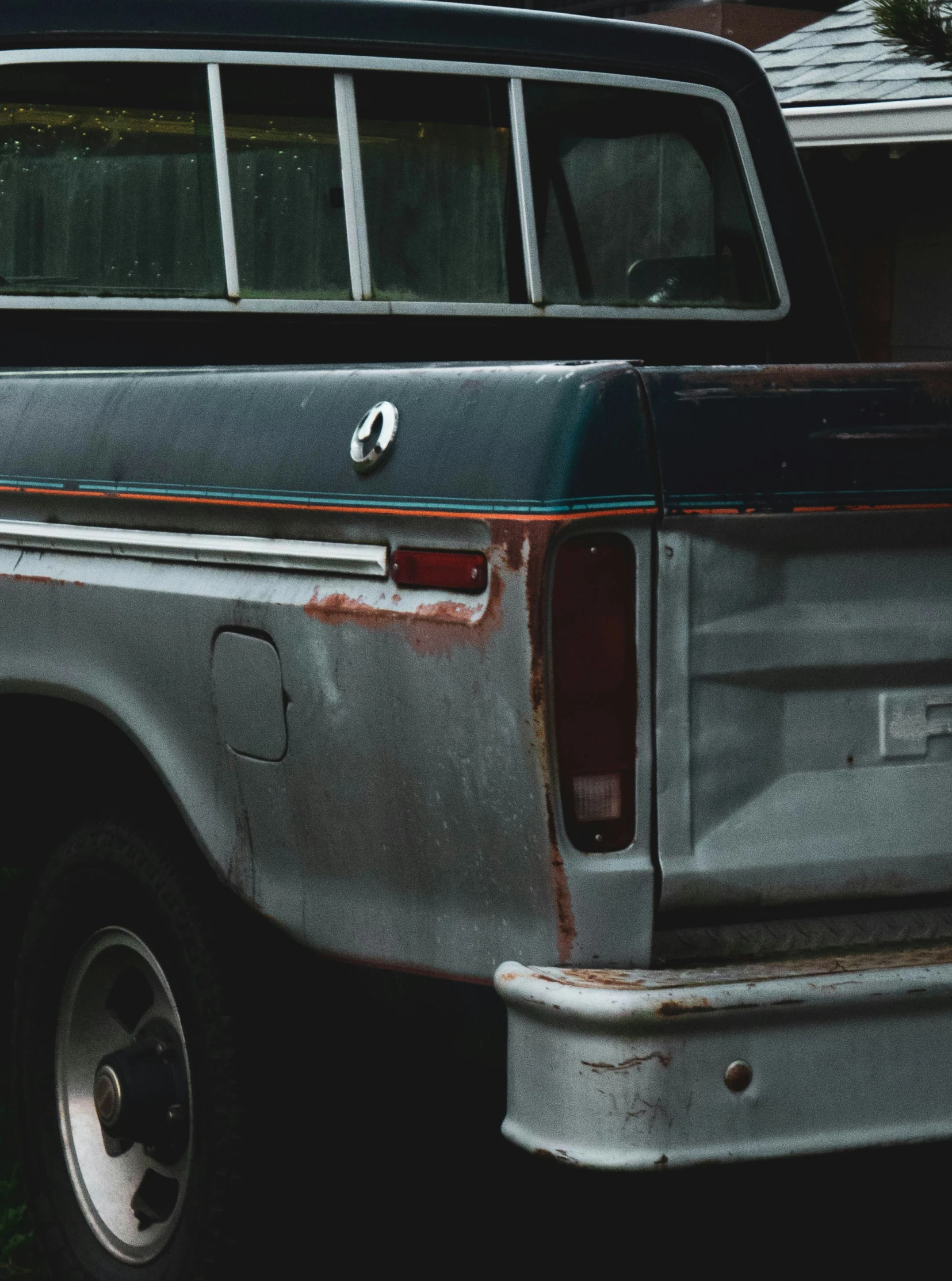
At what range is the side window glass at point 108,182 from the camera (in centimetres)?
Result: 355

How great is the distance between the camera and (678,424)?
2158mm

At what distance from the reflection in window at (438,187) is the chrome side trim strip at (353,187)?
2cm

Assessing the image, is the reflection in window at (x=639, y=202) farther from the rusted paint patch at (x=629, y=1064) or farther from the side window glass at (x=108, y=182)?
the rusted paint patch at (x=629, y=1064)

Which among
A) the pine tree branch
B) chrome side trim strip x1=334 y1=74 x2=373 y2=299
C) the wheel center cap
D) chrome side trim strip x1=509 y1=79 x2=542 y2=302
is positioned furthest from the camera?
the pine tree branch

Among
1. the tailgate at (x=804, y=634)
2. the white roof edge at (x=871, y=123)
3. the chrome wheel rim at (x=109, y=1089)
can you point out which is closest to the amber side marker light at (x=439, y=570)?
the tailgate at (x=804, y=634)

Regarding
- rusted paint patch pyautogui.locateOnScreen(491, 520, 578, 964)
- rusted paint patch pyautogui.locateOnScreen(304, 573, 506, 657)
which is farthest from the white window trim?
rusted paint patch pyautogui.locateOnScreen(491, 520, 578, 964)

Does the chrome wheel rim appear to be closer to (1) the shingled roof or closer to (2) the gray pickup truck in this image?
(2) the gray pickup truck

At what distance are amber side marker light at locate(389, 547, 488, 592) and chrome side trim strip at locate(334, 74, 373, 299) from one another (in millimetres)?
1662

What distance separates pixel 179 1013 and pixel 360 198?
191 cm

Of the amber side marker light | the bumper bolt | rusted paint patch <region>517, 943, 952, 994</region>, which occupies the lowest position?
the bumper bolt

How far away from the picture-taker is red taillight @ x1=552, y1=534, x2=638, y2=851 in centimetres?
212

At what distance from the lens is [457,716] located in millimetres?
2203

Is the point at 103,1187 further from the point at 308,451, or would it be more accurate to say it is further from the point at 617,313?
the point at 617,313

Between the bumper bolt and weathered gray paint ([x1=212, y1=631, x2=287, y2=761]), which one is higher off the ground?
weathered gray paint ([x1=212, y1=631, x2=287, y2=761])
